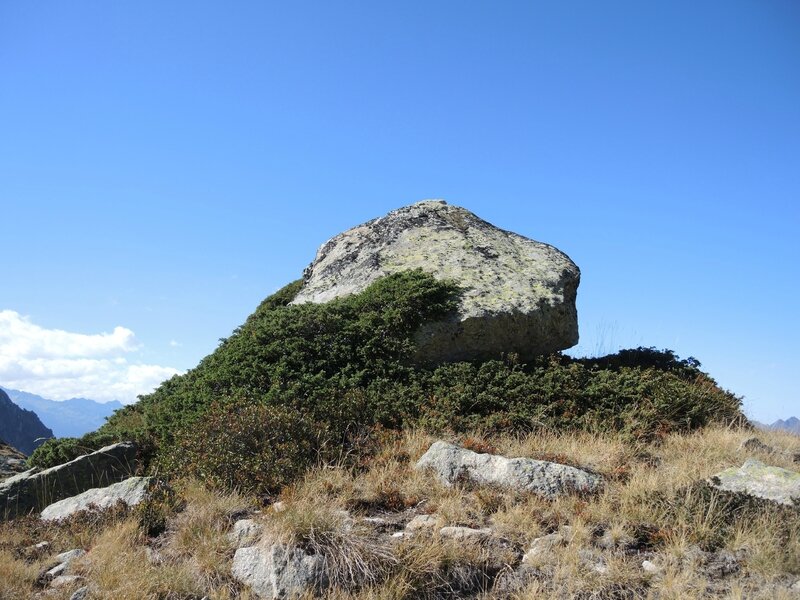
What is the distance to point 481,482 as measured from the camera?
7621 mm

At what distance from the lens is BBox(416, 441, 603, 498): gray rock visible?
739 centimetres

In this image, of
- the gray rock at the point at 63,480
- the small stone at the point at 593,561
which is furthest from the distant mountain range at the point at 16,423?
the small stone at the point at 593,561

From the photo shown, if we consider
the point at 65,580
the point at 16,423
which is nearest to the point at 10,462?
the point at 65,580

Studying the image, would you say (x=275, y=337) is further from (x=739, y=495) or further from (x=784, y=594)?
(x=784, y=594)

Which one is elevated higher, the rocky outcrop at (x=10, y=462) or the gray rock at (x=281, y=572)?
the rocky outcrop at (x=10, y=462)

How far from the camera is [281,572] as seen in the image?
18.5 feet

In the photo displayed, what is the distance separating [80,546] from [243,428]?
2.39m

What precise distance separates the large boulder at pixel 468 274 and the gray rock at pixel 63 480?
543cm

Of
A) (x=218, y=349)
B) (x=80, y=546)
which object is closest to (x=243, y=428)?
(x=80, y=546)

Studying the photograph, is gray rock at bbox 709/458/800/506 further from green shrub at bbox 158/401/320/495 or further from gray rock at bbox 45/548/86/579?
gray rock at bbox 45/548/86/579

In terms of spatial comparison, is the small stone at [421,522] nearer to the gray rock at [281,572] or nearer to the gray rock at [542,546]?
the gray rock at [542,546]

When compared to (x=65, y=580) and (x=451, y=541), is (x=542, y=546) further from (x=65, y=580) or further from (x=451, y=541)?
(x=65, y=580)

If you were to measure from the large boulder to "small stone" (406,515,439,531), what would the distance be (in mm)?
5063

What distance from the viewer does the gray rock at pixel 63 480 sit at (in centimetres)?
902
